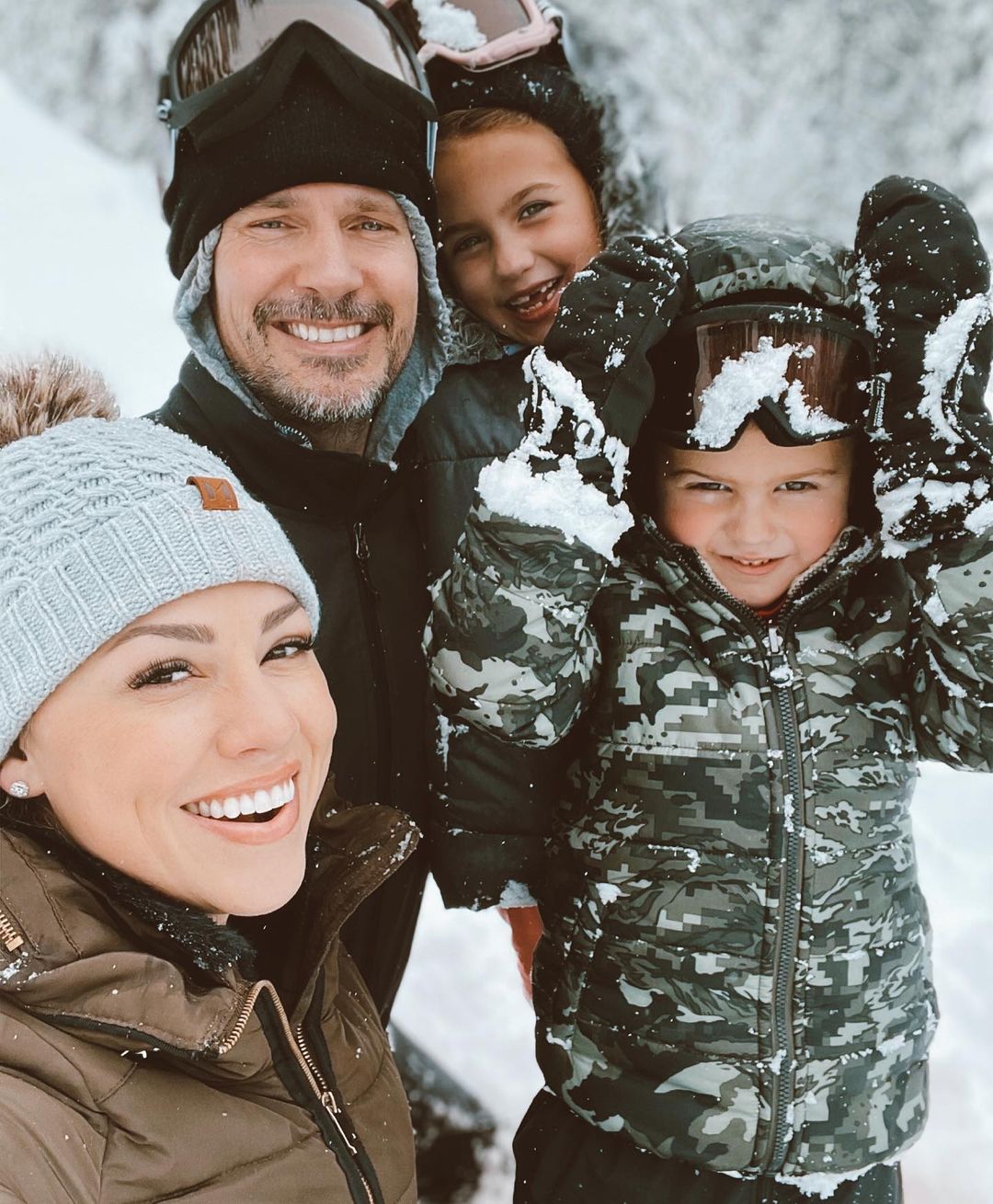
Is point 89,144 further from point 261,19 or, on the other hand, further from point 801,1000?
point 801,1000

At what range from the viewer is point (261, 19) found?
6.85 feet

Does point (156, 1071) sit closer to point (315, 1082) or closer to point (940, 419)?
point (315, 1082)

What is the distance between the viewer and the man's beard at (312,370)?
2.11 m

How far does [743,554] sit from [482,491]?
0.44 metres

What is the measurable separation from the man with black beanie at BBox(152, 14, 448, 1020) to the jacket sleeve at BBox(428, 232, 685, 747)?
47cm

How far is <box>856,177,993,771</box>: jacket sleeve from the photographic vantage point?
1.59 m

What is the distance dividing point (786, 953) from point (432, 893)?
2250mm

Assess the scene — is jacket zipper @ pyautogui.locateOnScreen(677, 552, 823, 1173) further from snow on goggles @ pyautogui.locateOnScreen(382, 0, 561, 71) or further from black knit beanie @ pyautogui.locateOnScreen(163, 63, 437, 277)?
snow on goggles @ pyautogui.locateOnScreen(382, 0, 561, 71)

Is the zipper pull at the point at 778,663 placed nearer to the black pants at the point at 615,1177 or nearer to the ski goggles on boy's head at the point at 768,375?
the ski goggles on boy's head at the point at 768,375

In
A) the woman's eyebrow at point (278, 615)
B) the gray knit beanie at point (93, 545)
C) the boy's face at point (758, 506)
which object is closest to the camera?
the gray knit beanie at point (93, 545)

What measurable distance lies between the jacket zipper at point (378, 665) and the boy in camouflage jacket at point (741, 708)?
0.42 metres

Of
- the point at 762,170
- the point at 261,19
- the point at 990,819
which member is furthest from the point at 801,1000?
the point at 762,170

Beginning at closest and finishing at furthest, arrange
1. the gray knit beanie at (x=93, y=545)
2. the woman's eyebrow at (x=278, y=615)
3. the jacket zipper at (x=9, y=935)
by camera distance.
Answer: the jacket zipper at (x=9, y=935)
the gray knit beanie at (x=93, y=545)
the woman's eyebrow at (x=278, y=615)

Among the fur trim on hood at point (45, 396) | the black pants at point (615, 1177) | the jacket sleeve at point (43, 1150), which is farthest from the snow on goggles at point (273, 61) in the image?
the black pants at point (615, 1177)
